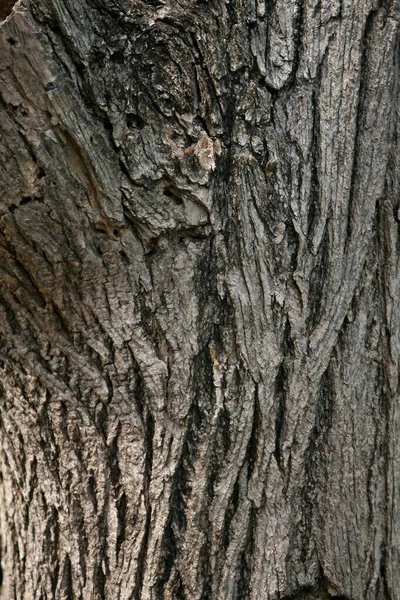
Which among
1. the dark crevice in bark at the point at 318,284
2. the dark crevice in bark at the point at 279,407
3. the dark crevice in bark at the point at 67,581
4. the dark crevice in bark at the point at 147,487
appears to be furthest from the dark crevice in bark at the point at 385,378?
the dark crevice in bark at the point at 67,581

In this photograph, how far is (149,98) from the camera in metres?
1.48

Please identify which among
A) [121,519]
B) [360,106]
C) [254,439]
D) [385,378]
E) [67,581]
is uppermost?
[360,106]

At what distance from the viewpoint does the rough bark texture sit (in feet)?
4.89

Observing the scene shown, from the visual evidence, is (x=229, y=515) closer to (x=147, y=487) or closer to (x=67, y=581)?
(x=147, y=487)

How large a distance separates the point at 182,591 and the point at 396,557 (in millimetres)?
640

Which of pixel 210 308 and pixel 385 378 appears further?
pixel 385 378

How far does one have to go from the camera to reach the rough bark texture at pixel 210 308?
4.89ft

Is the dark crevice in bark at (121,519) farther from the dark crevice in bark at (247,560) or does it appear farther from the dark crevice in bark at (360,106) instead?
the dark crevice in bark at (360,106)

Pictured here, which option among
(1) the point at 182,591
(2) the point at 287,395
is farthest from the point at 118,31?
(1) the point at 182,591

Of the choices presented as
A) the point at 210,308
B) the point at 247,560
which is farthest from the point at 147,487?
the point at 210,308

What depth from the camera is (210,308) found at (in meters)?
1.63

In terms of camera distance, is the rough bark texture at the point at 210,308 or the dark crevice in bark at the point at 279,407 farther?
the dark crevice in bark at the point at 279,407

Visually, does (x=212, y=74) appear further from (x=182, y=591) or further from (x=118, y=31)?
(x=182, y=591)

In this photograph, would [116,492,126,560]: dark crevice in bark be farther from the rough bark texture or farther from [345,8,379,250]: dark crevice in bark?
[345,8,379,250]: dark crevice in bark
